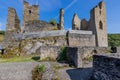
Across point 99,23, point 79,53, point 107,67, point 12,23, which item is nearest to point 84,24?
point 99,23

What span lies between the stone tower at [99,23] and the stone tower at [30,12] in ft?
33.4

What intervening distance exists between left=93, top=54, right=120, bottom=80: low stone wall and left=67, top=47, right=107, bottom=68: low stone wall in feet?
10.7

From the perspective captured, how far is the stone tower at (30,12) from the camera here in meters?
25.2

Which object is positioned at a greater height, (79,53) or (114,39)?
(114,39)

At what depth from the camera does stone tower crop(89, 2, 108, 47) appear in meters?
20.5

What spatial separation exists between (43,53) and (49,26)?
961cm

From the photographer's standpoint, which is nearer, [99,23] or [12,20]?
[99,23]

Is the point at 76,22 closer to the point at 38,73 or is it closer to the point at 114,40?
the point at 114,40

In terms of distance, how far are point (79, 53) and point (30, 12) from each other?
17822mm

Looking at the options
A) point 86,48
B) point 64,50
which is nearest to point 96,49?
point 86,48

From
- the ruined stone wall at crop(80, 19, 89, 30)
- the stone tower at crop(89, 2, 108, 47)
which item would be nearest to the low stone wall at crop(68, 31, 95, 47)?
the stone tower at crop(89, 2, 108, 47)

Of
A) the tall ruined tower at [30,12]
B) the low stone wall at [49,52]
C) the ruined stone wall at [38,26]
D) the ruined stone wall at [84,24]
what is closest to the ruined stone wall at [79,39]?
the low stone wall at [49,52]

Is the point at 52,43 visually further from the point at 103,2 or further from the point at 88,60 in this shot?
the point at 103,2

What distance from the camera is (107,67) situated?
5723 millimetres
